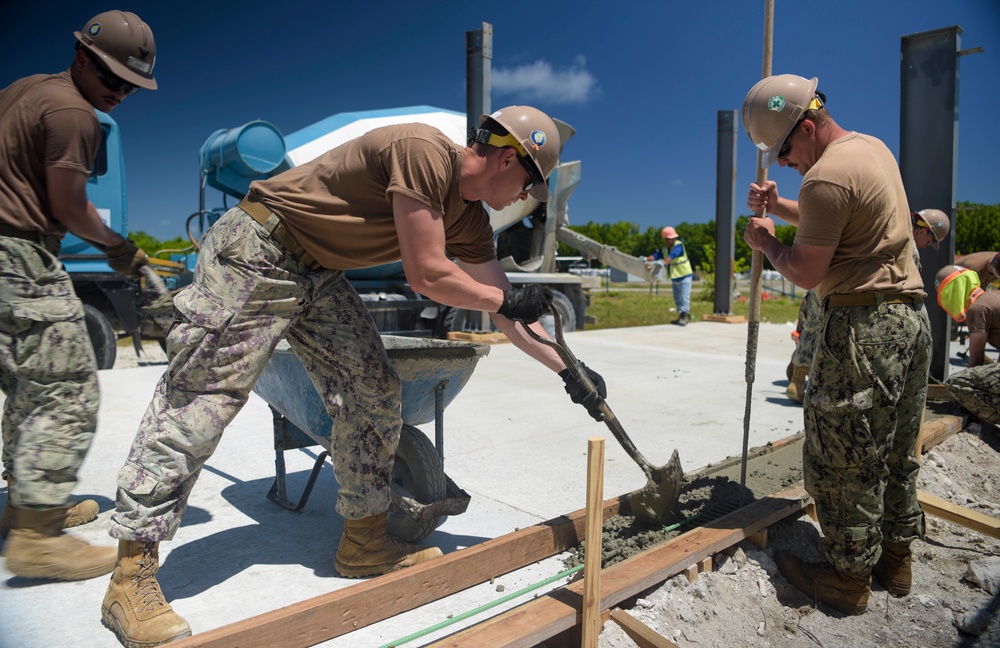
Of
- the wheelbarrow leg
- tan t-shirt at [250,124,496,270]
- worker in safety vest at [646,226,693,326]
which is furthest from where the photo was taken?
worker in safety vest at [646,226,693,326]

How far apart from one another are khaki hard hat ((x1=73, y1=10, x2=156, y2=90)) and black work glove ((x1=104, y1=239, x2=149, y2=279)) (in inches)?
25.6

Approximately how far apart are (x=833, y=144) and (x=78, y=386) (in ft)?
8.74

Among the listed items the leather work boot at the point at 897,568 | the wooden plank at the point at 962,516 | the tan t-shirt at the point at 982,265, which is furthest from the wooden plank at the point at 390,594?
the tan t-shirt at the point at 982,265

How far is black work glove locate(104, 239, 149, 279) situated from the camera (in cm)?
268

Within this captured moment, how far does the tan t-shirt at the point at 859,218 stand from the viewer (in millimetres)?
2037

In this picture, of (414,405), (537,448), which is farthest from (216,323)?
(537,448)

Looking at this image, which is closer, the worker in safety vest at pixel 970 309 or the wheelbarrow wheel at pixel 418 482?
the wheelbarrow wheel at pixel 418 482

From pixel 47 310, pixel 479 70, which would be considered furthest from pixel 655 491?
pixel 479 70

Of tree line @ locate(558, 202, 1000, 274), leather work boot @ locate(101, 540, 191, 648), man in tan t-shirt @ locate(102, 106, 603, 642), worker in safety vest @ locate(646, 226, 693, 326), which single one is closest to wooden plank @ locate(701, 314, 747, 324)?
worker in safety vest @ locate(646, 226, 693, 326)

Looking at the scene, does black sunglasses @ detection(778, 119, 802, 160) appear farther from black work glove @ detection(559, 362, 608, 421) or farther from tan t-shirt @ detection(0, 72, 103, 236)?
tan t-shirt @ detection(0, 72, 103, 236)

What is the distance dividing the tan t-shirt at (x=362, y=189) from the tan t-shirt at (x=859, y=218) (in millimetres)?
1119

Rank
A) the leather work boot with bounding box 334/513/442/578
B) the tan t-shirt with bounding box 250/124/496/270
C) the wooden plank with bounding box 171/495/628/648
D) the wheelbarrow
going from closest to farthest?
the wooden plank with bounding box 171/495/628/648
the tan t-shirt with bounding box 250/124/496/270
the leather work boot with bounding box 334/513/442/578
the wheelbarrow

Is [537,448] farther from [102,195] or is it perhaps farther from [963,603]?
[102,195]

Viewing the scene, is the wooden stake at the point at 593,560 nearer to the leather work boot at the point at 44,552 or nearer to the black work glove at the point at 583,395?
the black work glove at the point at 583,395
